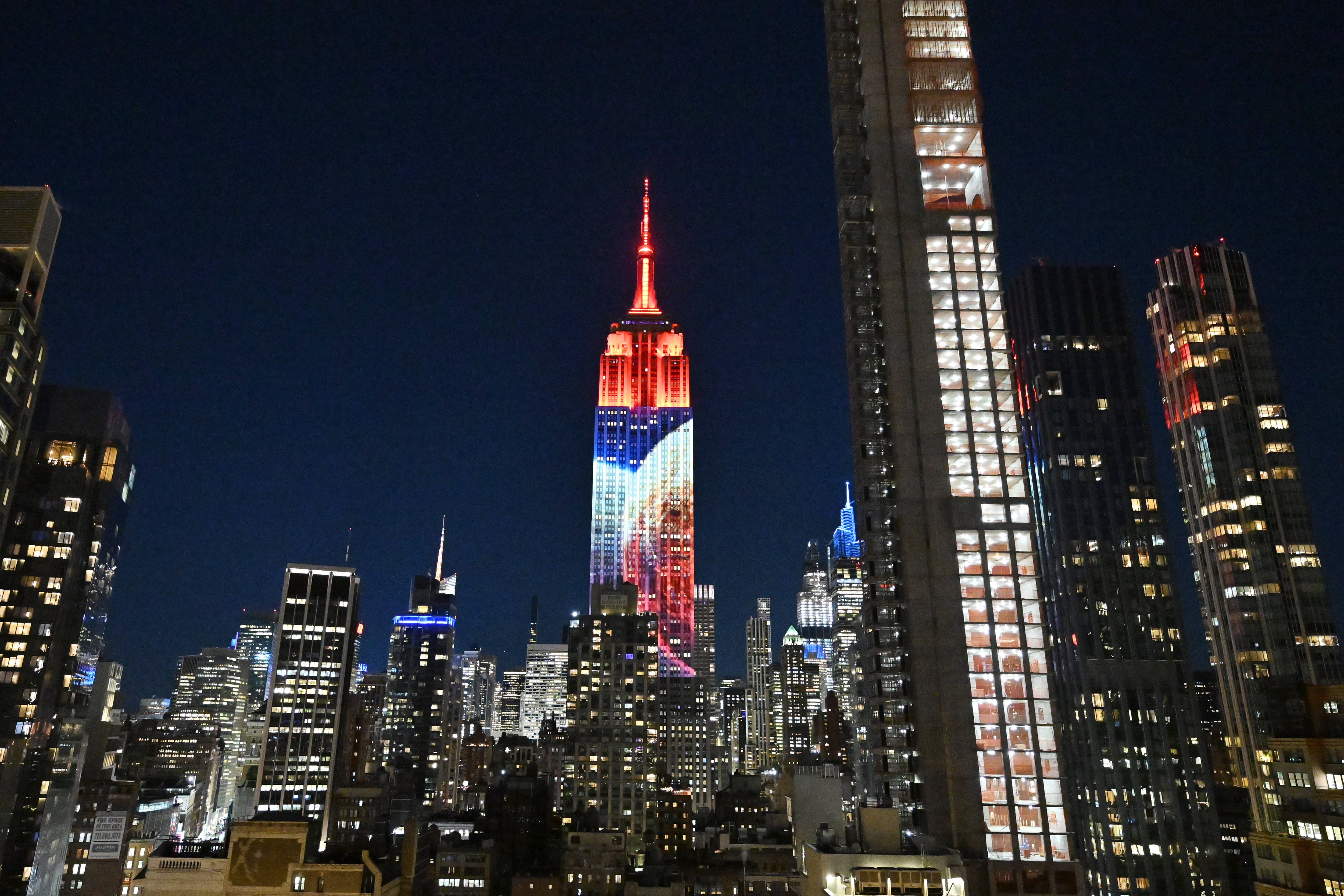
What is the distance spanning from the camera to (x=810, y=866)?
7444 centimetres

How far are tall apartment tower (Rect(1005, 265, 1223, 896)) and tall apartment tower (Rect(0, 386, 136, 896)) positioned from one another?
131783 millimetres

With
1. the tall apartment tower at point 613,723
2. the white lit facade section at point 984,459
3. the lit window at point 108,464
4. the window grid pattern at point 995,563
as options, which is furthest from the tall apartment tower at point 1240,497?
the lit window at point 108,464

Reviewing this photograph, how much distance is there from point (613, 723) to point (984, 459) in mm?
117202

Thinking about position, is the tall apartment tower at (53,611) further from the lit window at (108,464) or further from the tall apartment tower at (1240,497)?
the tall apartment tower at (1240,497)

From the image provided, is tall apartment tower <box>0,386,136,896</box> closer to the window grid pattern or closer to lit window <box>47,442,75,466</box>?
lit window <box>47,442,75,466</box>

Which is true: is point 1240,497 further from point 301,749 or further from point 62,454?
point 301,749

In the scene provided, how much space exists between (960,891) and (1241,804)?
300 ft

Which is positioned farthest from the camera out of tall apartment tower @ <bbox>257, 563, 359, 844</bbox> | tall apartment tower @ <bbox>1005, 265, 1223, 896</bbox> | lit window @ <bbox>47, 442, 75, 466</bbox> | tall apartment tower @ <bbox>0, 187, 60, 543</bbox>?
tall apartment tower @ <bbox>257, 563, 359, 844</bbox>

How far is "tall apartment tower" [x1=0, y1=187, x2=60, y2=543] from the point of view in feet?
211

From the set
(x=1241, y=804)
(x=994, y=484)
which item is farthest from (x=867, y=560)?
(x=1241, y=804)

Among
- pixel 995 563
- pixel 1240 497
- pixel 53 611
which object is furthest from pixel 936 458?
pixel 53 611

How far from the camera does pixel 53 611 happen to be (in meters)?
123

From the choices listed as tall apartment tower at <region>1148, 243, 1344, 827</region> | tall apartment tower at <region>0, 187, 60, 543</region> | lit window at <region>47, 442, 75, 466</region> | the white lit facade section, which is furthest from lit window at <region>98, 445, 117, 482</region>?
tall apartment tower at <region>1148, 243, 1344, 827</region>

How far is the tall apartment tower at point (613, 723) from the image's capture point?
6796 inches
